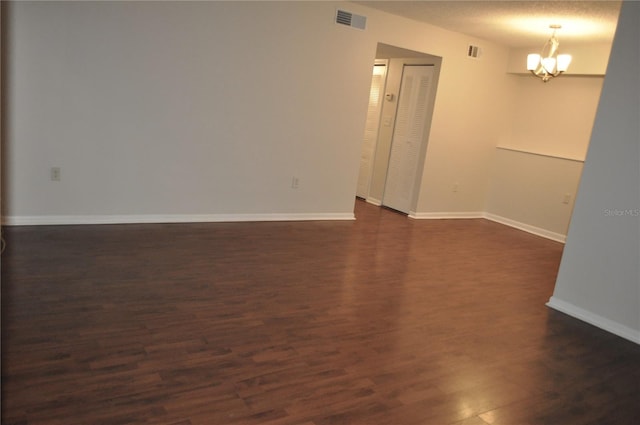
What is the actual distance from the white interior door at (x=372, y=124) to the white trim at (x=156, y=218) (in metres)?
1.46

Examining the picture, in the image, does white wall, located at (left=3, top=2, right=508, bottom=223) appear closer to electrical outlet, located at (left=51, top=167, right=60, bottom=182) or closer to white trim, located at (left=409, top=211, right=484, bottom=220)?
electrical outlet, located at (left=51, top=167, right=60, bottom=182)

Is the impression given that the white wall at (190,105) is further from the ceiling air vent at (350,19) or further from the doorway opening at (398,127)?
the doorway opening at (398,127)

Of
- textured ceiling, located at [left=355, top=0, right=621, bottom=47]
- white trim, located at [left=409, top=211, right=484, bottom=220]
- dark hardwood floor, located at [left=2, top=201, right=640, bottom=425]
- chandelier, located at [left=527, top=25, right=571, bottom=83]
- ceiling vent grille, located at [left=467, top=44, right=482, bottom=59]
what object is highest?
textured ceiling, located at [left=355, top=0, right=621, bottom=47]

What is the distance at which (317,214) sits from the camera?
5.73 meters

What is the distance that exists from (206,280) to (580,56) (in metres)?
5.14

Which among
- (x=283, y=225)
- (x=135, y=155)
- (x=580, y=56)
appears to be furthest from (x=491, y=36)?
(x=135, y=155)

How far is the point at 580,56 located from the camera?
19.3ft

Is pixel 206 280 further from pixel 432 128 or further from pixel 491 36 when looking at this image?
pixel 491 36

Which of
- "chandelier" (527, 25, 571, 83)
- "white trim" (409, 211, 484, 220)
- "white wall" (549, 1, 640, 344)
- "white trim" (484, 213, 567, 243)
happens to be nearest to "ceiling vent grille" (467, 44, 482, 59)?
"chandelier" (527, 25, 571, 83)

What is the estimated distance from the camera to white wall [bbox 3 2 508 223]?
13.3 feet

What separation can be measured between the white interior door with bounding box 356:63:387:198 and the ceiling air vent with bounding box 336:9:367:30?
1.63 meters

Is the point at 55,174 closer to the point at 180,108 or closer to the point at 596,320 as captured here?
the point at 180,108

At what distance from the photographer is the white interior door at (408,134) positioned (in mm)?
6406

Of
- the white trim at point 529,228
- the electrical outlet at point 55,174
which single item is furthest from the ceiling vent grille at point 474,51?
the electrical outlet at point 55,174
